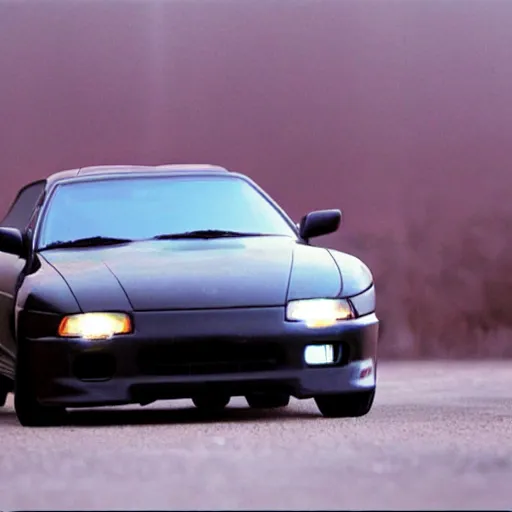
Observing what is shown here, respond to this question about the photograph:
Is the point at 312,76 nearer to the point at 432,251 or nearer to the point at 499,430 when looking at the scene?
the point at 432,251

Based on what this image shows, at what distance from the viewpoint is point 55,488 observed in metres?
6.58

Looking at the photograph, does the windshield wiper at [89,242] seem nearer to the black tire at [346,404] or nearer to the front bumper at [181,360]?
the front bumper at [181,360]

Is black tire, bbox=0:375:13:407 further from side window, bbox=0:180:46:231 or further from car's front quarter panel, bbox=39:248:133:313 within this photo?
car's front quarter panel, bbox=39:248:133:313

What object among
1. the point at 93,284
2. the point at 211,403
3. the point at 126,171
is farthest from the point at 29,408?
the point at 211,403

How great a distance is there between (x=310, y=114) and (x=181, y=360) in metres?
8.93

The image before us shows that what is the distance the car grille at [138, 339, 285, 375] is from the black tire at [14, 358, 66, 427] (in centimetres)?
57

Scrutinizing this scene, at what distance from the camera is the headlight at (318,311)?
9.41 m

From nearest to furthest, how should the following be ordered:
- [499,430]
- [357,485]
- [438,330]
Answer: [357,485], [499,430], [438,330]

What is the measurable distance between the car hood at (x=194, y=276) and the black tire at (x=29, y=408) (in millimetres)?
493

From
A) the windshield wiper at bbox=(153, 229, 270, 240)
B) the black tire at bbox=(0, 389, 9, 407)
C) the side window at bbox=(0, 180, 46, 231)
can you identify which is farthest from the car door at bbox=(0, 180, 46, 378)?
the black tire at bbox=(0, 389, 9, 407)

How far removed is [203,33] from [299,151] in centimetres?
138

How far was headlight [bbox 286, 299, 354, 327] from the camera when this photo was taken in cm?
941

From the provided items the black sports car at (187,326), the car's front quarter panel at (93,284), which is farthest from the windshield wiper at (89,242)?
the car's front quarter panel at (93,284)

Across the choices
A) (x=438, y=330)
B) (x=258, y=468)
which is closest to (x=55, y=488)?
(x=258, y=468)
